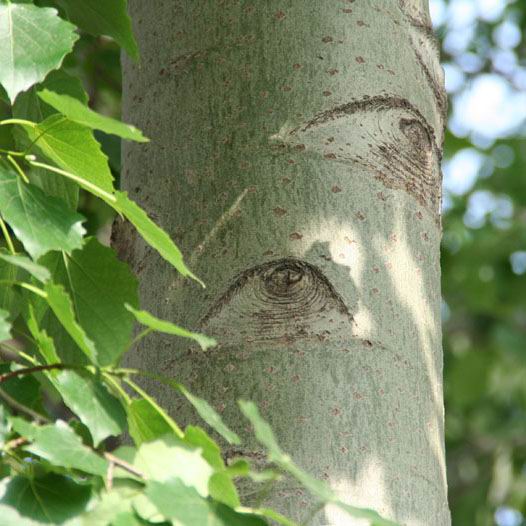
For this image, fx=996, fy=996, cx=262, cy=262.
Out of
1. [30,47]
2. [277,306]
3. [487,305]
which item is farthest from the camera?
[487,305]

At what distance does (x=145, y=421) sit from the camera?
0.84 metres

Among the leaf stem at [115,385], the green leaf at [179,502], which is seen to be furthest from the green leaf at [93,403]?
the green leaf at [179,502]

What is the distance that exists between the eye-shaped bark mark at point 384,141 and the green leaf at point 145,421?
408 mm

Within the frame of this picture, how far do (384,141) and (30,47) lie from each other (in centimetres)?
43

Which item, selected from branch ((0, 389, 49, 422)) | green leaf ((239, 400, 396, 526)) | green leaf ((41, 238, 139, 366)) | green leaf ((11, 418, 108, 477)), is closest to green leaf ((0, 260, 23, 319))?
green leaf ((41, 238, 139, 366))

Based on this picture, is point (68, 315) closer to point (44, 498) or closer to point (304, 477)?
point (44, 498)

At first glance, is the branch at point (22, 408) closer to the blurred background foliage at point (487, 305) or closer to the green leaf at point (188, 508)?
the green leaf at point (188, 508)

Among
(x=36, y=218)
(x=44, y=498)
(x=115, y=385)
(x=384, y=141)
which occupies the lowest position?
(x=44, y=498)

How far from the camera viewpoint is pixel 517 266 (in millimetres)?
5121

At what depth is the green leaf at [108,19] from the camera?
116 centimetres

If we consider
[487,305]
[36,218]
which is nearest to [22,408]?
[36,218]

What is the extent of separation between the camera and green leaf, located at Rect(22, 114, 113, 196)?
36.8 inches

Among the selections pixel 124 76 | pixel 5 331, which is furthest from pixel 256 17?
pixel 5 331

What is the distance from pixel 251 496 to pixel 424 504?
0.19m
